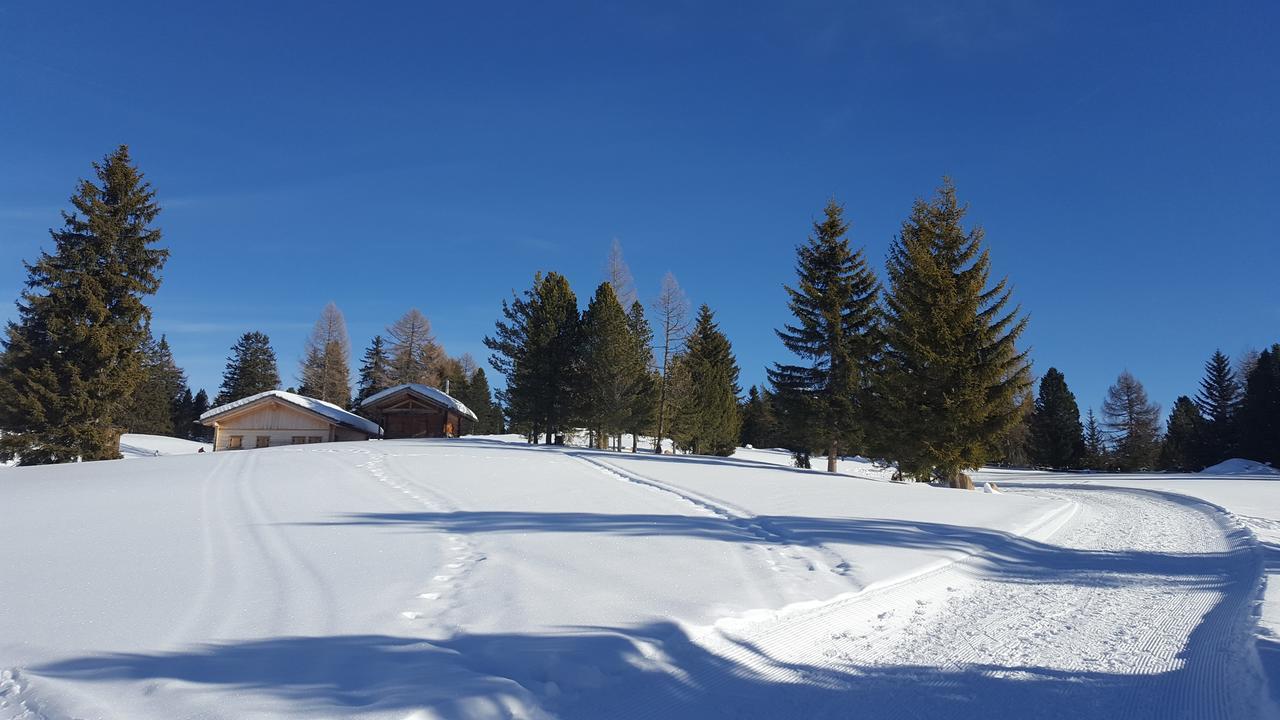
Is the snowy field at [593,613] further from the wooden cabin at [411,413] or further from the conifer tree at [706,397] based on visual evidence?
the wooden cabin at [411,413]

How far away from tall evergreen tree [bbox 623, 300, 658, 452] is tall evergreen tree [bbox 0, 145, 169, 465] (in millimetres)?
19381

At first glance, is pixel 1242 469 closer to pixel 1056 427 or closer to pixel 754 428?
pixel 1056 427

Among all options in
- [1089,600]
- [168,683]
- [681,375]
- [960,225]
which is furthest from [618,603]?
[681,375]

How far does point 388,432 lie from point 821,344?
25.9 meters

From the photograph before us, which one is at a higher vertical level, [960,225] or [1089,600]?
[960,225]

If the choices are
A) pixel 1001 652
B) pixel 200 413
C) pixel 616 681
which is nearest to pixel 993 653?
pixel 1001 652

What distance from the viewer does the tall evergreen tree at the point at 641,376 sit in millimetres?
31219

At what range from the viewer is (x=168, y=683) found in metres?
3.22

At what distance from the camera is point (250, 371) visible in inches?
2389

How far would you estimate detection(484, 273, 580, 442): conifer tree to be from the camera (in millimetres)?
32750

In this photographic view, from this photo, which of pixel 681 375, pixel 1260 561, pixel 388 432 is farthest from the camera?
pixel 388 432

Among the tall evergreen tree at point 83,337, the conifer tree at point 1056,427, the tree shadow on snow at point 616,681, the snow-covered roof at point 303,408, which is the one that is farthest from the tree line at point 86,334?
the conifer tree at point 1056,427

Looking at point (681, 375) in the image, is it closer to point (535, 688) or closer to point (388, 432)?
point (388, 432)

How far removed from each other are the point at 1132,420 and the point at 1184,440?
322 inches
